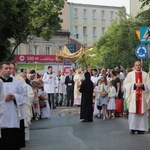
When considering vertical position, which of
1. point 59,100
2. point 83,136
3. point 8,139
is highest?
point 59,100

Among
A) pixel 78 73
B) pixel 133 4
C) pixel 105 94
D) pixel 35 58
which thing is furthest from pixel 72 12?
pixel 105 94

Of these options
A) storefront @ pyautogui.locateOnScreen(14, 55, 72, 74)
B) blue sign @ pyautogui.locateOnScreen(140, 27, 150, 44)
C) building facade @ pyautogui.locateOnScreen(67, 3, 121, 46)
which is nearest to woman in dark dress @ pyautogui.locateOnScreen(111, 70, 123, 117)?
blue sign @ pyautogui.locateOnScreen(140, 27, 150, 44)

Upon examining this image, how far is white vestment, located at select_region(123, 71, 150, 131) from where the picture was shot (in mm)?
14758

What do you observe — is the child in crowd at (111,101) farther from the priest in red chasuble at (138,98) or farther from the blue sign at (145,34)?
the priest in red chasuble at (138,98)

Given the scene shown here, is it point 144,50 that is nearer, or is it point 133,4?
point 144,50

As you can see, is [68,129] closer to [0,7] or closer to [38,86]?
[38,86]

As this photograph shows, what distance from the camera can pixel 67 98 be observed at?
28141mm

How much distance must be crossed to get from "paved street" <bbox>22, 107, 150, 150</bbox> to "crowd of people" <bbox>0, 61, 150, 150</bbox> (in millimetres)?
525

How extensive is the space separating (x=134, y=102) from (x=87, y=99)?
4.79 metres

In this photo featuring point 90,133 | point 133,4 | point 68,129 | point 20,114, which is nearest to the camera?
point 20,114

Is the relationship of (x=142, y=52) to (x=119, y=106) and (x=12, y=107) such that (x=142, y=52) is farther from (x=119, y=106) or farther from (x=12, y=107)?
(x=12, y=107)

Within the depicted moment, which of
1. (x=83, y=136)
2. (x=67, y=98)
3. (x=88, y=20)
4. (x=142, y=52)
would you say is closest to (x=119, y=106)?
(x=142, y=52)

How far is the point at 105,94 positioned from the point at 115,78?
1.81m

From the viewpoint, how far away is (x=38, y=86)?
20.4 meters
